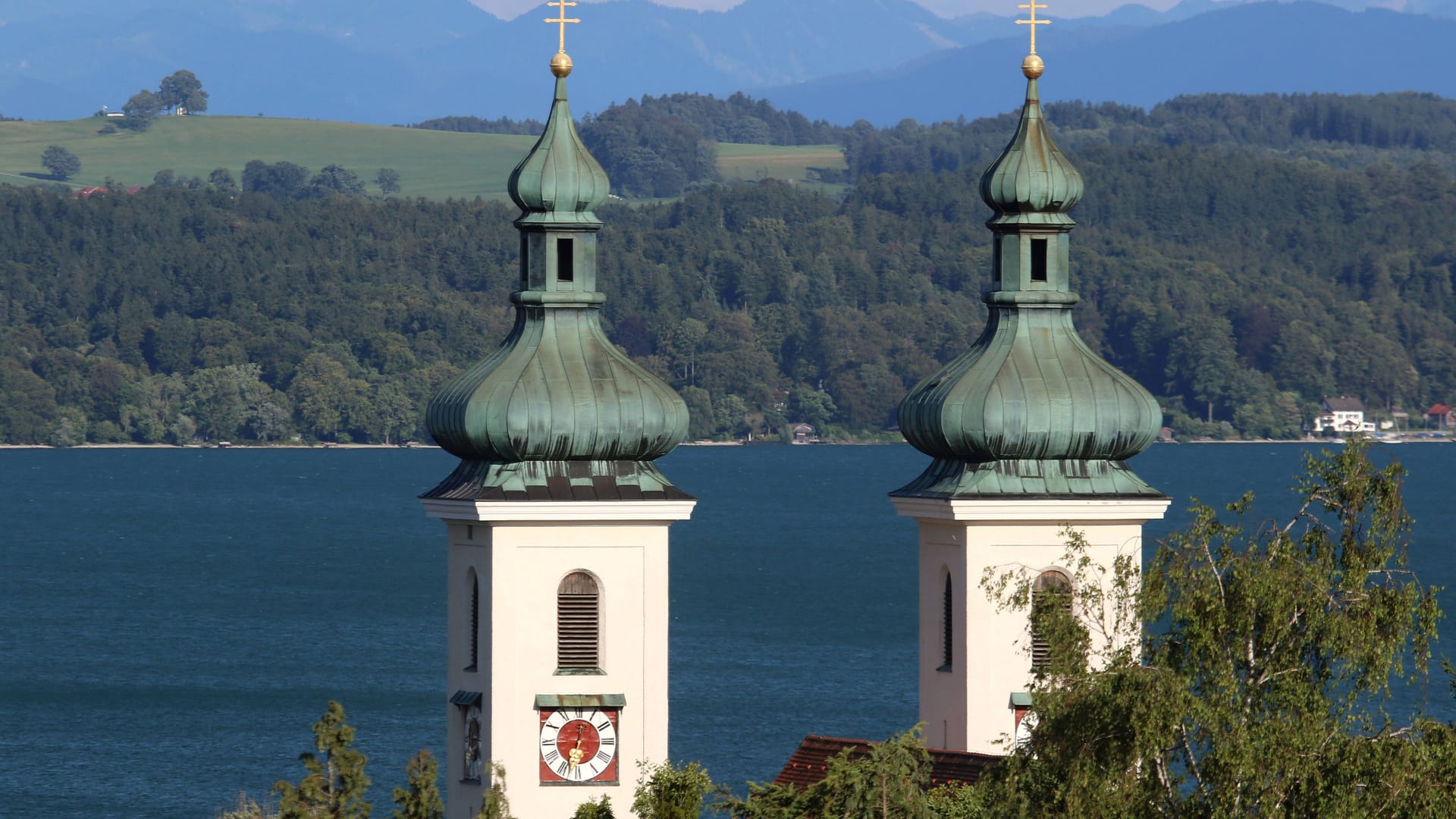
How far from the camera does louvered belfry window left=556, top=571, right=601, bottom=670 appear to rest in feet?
114

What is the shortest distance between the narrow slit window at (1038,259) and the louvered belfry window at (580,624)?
587 centimetres

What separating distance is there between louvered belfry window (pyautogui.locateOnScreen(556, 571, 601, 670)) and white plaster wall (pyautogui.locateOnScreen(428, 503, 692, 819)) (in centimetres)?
Result: 11

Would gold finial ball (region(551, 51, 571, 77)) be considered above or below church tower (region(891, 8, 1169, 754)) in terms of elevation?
above

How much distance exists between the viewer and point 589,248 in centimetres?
3556

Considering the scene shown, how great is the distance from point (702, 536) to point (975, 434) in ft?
405

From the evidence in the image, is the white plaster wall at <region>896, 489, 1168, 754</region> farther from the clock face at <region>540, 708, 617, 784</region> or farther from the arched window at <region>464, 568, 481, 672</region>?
the arched window at <region>464, 568, 481, 672</region>

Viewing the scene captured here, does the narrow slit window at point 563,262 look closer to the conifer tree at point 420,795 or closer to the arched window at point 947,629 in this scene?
the arched window at point 947,629

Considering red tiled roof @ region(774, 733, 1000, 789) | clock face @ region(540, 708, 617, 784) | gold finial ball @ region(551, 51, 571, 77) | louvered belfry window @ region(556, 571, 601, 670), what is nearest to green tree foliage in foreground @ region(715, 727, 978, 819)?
red tiled roof @ region(774, 733, 1000, 789)

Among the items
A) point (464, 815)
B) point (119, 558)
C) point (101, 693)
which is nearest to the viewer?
point (464, 815)

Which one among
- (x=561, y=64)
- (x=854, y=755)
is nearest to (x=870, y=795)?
(x=854, y=755)

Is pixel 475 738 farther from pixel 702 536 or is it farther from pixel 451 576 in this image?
pixel 702 536

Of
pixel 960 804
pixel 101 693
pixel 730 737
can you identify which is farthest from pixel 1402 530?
pixel 101 693

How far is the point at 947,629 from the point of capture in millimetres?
35438

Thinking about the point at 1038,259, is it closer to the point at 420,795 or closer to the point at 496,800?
the point at 496,800
